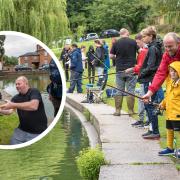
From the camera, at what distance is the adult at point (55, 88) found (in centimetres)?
384

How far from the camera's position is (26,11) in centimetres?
2983

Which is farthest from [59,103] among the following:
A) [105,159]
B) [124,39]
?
[124,39]

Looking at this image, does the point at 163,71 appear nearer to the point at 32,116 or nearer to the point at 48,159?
the point at 48,159

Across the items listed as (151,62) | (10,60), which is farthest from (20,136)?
(151,62)

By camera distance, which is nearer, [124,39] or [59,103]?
[59,103]

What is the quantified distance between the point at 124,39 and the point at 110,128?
1900 mm

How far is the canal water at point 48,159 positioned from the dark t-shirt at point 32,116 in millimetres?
3497

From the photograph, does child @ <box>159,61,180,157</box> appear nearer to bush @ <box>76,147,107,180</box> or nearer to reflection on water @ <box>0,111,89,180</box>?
bush @ <box>76,147,107,180</box>

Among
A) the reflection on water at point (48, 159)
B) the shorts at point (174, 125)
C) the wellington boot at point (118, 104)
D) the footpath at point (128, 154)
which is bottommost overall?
the reflection on water at point (48, 159)

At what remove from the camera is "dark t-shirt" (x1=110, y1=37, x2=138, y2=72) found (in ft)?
36.6

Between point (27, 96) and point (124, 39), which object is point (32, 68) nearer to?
point (27, 96)

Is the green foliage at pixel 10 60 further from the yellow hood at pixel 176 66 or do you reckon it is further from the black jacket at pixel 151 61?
the black jacket at pixel 151 61

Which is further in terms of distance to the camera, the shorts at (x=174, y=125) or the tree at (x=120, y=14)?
the tree at (x=120, y=14)

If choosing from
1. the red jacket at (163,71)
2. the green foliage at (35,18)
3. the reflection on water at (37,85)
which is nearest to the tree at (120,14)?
the green foliage at (35,18)
